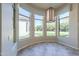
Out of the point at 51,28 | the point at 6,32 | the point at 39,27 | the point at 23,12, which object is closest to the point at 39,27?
the point at 39,27

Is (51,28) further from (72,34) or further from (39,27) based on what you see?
(72,34)

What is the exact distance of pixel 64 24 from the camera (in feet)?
6.98

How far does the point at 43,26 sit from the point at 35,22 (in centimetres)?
15

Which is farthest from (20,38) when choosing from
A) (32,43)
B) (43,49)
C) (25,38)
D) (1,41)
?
(1,41)

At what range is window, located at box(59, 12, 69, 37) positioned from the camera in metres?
2.08

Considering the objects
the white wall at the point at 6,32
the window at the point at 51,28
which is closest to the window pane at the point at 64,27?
the window at the point at 51,28

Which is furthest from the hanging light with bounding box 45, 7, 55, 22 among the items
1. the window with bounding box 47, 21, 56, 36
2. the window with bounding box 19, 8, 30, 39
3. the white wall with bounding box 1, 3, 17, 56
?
the white wall with bounding box 1, 3, 17, 56

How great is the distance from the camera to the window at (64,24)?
6.84 feet

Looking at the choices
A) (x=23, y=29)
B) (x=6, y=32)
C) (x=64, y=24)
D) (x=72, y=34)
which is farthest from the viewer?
(x=72, y=34)

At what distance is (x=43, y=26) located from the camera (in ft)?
6.63

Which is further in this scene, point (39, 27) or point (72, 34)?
point (72, 34)

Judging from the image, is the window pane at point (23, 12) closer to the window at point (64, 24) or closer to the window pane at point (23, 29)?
the window pane at point (23, 29)

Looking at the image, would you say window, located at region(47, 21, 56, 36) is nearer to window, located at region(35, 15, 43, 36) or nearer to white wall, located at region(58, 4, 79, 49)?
window, located at region(35, 15, 43, 36)

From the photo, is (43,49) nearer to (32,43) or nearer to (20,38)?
(32,43)
